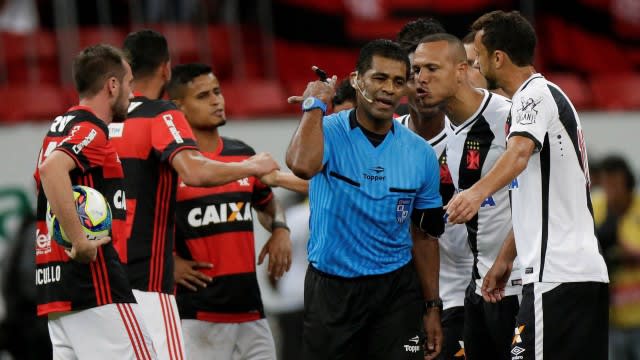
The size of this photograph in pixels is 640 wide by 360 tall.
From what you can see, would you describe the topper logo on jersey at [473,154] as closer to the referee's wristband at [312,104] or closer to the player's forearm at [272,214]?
the referee's wristband at [312,104]

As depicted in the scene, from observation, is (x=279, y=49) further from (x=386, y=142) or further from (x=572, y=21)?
(x=386, y=142)

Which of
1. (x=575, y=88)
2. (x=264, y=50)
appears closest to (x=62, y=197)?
(x=264, y=50)

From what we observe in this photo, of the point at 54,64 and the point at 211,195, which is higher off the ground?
the point at 54,64

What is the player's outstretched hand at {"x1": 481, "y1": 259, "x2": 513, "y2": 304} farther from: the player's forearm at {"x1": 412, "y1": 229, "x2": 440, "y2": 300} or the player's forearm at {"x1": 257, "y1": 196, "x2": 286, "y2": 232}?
the player's forearm at {"x1": 257, "y1": 196, "x2": 286, "y2": 232}

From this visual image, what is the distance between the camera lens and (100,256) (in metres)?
6.16

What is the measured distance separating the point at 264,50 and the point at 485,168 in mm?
7896

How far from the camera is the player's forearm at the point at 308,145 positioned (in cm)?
612

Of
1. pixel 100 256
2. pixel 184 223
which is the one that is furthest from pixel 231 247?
pixel 100 256

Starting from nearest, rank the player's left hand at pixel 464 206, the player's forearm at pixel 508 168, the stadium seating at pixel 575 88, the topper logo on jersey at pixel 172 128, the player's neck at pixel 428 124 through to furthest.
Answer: the player's left hand at pixel 464 206
the player's forearm at pixel 508 168
the topper logo on jersey at pixel 172 128
the player's neck at pixel 428 124
the stadium seating at pixel 575 88

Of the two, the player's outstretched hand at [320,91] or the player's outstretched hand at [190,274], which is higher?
the player's outstretched hand at [320,91]

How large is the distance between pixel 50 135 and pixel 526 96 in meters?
2.55

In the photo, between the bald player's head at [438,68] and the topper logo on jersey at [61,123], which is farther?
the bald player's head at [438,68]

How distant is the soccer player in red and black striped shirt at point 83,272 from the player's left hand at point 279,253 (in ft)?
5.75

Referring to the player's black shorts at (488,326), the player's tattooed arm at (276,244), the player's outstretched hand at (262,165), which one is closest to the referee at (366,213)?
the player's outstretched hand at (262,165)
